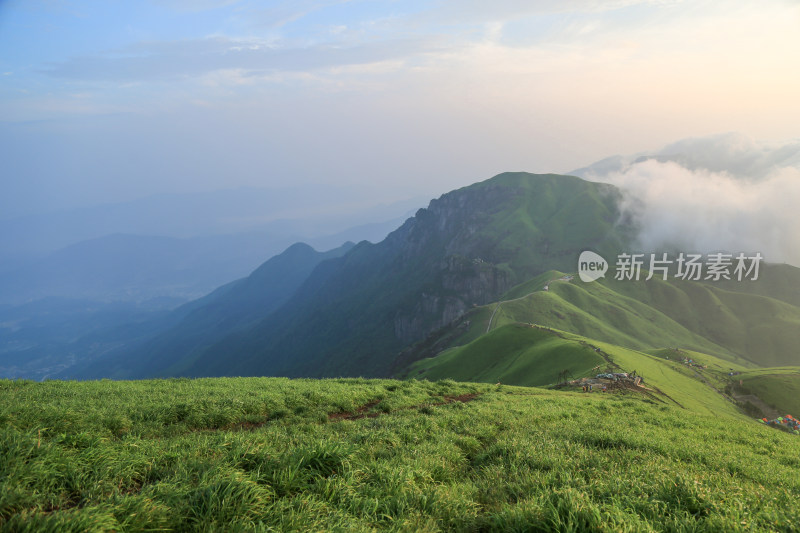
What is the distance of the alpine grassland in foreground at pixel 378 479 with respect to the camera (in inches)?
227

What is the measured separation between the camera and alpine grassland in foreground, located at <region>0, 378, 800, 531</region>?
578 cm

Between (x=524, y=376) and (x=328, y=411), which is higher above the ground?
(x=328, y=411)

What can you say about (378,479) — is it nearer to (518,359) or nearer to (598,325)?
(518,359)

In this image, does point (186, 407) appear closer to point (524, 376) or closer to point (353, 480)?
point (353, 480)

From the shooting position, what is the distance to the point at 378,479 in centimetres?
787

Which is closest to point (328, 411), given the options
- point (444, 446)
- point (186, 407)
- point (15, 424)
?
point (186, 407)

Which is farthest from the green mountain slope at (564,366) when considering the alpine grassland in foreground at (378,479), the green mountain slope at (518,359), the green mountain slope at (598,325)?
the alpine grassland in foreground at (378,479)

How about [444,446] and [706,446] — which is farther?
[706,446]

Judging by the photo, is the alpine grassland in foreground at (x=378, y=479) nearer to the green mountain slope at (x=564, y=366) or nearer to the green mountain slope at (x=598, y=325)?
the green mountain slope at (x=564, y=366)

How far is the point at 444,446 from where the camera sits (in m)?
11.1

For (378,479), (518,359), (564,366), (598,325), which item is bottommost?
(598,325)

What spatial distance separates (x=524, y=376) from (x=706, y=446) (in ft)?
183

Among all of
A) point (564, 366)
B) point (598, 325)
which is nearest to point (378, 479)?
point (564, 366)

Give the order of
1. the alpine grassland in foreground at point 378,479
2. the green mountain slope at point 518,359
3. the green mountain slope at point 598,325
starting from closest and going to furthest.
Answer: the alpine grassland in foreground at point 378,479 → the green mountain slope at point 518,359 → the green mountain slope at point 598,325
